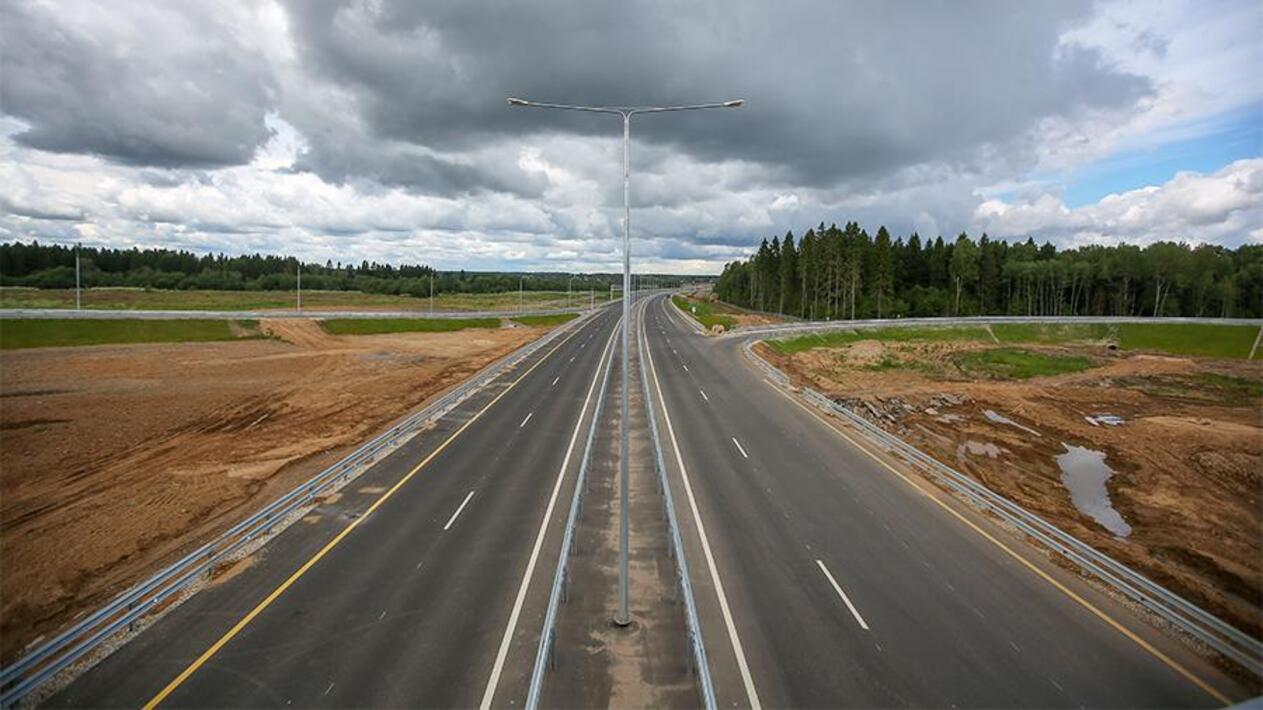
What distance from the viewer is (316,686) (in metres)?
11.3

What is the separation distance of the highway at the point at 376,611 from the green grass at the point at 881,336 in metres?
54.5

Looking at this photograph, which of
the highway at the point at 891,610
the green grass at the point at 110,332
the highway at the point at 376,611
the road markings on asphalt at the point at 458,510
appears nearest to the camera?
the highway at the point at 376,611

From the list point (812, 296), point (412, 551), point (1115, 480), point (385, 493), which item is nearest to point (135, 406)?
point (385, 493)

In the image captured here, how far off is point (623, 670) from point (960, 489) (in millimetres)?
15532

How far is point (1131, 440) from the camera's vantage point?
33.9 metres

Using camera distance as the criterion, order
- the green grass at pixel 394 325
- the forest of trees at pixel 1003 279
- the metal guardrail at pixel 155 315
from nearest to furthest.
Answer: the metal guardrail at pixel 155 315 < the green grass at pixel 394 325 < the forest of trees at pixel 1003 279

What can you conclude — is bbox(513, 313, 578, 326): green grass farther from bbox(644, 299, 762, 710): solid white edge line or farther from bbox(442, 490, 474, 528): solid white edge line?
bbox(442, 490, 474, 528): solid white edge line

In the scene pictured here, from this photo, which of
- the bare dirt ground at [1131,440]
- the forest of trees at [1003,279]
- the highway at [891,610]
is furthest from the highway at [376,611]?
the forest of trees at [1003,279]

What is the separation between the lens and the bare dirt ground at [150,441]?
16.6 metres

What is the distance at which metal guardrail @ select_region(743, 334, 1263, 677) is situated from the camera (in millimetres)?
12328

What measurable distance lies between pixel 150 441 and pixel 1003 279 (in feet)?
436

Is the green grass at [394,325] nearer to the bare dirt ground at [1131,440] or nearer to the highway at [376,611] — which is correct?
the bare dirt ground at [1131,440]

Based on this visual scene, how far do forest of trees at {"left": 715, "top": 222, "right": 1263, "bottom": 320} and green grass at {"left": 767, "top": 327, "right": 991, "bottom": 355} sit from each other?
21.0 meters

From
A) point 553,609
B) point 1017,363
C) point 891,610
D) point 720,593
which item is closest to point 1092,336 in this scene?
point 1017,363
